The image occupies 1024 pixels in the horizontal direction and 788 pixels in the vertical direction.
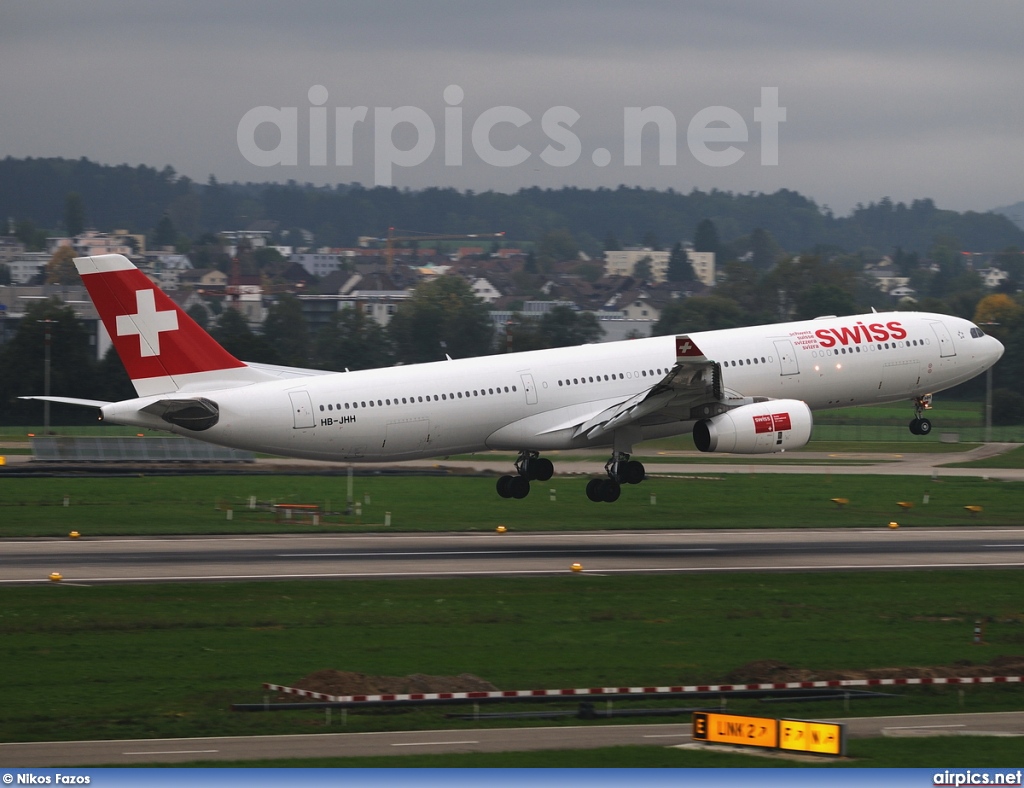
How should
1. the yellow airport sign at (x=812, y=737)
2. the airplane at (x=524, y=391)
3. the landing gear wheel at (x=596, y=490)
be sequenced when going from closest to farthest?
the yellow airport sign at (x=812, y=737)
the airplane at (x=524, y=391)
the landing gear wheel at (x=596, y=490)

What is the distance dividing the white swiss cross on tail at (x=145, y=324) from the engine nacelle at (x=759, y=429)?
1919cm

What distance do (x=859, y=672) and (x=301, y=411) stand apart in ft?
75.0

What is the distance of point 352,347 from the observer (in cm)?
15350

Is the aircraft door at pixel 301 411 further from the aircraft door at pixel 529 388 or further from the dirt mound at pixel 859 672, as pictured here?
the dirt mound at pixel 859 672

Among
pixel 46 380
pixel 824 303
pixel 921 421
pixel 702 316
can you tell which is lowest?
pixel 921 421

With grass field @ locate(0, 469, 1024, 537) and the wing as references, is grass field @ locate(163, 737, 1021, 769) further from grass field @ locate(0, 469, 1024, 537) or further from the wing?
grass field @ locate(0, 469, 1024, 537)

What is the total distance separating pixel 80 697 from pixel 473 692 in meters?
8.32

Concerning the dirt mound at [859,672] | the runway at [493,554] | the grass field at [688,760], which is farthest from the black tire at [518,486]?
the grass field at [688,760]

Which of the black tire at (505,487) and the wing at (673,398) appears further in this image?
the black tire at (505,487)

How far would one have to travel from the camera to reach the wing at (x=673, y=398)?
51.9 m

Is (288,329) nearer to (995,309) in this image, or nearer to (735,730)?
(995,309)

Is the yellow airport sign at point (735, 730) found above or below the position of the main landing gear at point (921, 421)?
below

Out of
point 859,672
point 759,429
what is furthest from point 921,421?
point 859,672

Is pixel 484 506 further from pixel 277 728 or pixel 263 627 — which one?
pixel 277 728
